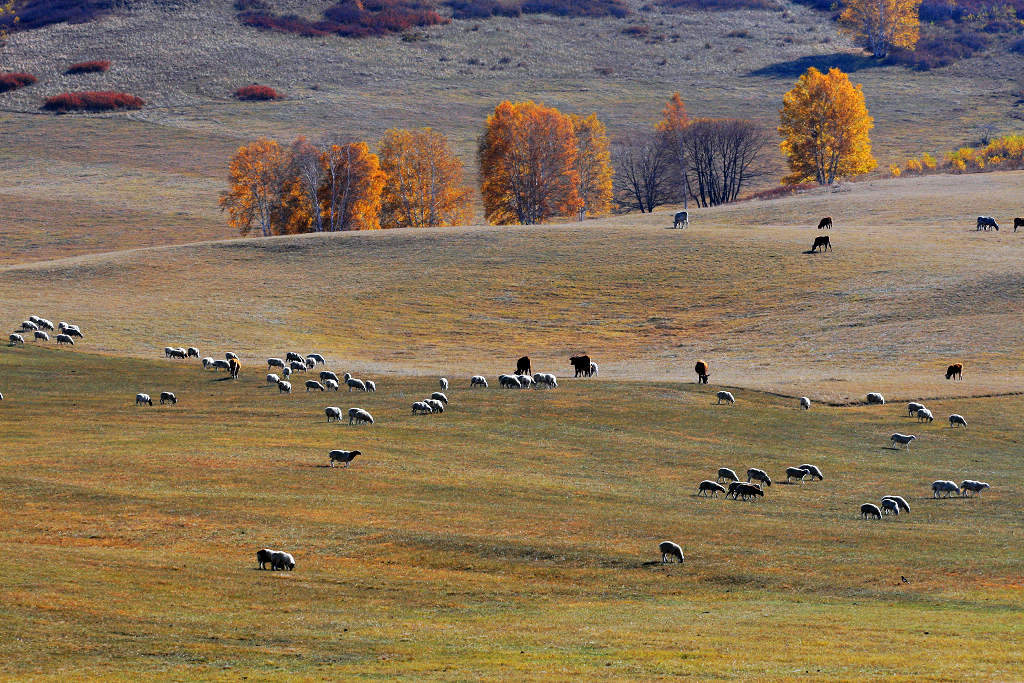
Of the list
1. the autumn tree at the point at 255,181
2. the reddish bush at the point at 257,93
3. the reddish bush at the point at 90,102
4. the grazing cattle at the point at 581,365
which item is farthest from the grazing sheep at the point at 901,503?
the reddish bush at the point at 90,102

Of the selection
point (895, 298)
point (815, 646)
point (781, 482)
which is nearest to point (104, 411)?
point (781, 482)

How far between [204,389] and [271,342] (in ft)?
50.8

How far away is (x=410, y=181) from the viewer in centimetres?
12925

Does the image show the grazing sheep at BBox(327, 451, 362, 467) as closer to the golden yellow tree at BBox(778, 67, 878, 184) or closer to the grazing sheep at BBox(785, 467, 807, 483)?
the grazing sheep at BBox(785, 467, 807, 483)

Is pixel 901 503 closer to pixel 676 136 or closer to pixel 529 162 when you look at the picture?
pixel 529 162

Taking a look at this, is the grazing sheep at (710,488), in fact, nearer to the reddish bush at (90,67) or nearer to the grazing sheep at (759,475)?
the grazing sheep at (759,475)

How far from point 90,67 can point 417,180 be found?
85.6 metres

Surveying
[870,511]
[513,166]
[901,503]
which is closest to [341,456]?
[870,511]

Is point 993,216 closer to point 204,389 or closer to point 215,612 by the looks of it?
point 204,389

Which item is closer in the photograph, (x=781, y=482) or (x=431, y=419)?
(x=781, y=482)

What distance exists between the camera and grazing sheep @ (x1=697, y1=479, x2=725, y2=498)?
35.4 meters

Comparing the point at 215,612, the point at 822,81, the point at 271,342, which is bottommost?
the point at 271,342

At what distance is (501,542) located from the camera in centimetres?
2845

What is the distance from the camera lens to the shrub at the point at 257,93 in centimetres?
17912
